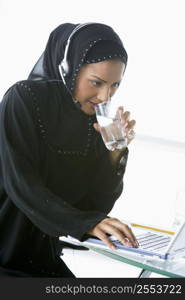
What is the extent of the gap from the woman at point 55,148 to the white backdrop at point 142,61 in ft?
7.17

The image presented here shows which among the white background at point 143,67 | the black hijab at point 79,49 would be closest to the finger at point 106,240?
the black hijab at point 79,49

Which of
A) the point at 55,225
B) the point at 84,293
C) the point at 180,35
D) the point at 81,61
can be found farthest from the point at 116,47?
the point at 180,35

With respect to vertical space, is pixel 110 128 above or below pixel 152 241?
above

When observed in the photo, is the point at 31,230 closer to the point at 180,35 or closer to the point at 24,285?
the point at 24,285

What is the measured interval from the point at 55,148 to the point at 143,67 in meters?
2.37

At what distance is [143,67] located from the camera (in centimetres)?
389

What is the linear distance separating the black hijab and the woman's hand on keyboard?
54 centimetres

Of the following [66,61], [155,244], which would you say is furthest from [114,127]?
[155,244]

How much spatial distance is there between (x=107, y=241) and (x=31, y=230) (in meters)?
0.40

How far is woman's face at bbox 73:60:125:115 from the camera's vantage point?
159cm

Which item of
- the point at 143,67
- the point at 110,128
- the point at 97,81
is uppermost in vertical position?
the point at 97,81

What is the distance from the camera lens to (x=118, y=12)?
3895 millimetres

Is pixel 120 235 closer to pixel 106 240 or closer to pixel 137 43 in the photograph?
pixel 106 240

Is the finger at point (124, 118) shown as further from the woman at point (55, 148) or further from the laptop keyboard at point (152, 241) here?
the laptop keyboard at point (152, 241)
